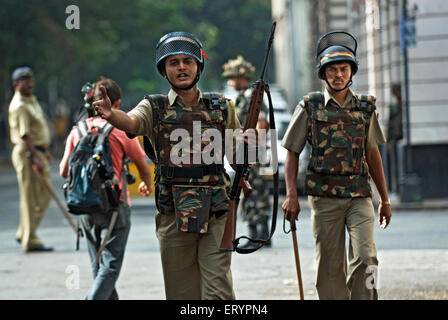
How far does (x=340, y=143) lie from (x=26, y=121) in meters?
5.76

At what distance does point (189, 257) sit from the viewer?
18.6 feet

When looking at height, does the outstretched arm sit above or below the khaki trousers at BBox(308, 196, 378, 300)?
above

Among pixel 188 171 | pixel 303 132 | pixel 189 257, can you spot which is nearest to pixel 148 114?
pixel 188 171

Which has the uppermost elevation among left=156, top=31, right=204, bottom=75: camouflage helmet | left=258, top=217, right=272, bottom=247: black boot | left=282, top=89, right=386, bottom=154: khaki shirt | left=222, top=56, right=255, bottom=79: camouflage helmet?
left=222, top=56, right=255, bottom=79: camouflage helmet

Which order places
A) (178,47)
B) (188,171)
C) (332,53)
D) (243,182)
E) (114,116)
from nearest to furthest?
(114,116)
(178,47)
(188,171)
(243,182)
(332,53)

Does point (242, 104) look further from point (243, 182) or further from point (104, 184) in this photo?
point (243, 182)

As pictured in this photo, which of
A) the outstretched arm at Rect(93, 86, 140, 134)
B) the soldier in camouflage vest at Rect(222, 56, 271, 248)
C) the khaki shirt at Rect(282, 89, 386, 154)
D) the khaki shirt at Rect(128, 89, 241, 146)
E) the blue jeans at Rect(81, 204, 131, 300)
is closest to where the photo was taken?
the outstretched arm at Rect(93, 86, 140, 134)

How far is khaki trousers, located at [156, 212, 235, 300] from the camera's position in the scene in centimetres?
557

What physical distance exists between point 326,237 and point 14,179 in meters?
21.9

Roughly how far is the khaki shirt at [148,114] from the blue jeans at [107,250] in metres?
1.69

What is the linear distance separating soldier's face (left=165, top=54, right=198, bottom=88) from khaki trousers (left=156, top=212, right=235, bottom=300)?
76 centimetres

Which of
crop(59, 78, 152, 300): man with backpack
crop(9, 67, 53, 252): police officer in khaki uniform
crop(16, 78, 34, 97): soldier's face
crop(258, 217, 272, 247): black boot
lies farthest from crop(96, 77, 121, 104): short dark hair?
crop(258, 217, 272, 247): black boot

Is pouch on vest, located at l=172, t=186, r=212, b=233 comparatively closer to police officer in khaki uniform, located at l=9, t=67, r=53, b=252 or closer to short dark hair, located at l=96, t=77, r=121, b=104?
short dark hair, located at l=96, t=77, r=121, b=104

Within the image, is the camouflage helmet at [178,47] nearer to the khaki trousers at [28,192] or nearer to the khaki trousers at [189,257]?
the khaki trousers at [189,257]
